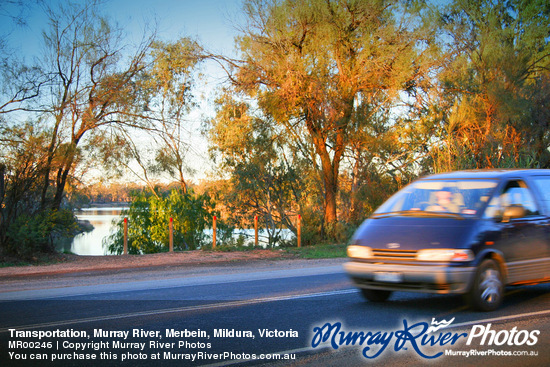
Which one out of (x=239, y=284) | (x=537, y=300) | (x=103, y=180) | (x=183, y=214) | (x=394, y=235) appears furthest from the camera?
(x=183, y=214)

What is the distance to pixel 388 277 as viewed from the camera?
23.3 ft

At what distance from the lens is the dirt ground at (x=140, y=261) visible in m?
13.8

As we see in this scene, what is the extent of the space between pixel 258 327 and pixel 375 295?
216 cm

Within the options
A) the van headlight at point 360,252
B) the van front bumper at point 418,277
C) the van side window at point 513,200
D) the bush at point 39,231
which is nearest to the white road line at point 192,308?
the van headlight at point 360,252

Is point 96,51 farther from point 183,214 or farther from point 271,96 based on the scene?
point 183,214

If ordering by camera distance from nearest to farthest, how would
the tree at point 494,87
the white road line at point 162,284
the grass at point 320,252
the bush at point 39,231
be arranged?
1. the white road line at point 162,284
2. the bush at point 39,231
3. the grass at point 320,252
4. the tree at point 494,87

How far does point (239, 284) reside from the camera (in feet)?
34.9

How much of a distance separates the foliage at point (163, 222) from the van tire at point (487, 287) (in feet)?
60.3

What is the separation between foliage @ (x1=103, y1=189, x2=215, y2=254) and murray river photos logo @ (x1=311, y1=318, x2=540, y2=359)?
61.6 ft

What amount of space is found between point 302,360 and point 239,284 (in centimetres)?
551

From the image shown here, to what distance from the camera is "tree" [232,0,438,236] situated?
20.3 meters

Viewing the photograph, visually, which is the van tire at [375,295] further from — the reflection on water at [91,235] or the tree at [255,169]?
the tree at [255,169]

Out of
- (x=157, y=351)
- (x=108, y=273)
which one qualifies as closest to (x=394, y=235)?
(x=157, y=351)

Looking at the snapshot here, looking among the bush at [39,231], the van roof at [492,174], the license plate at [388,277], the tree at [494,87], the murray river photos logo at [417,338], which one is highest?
the tree at [494,87]
